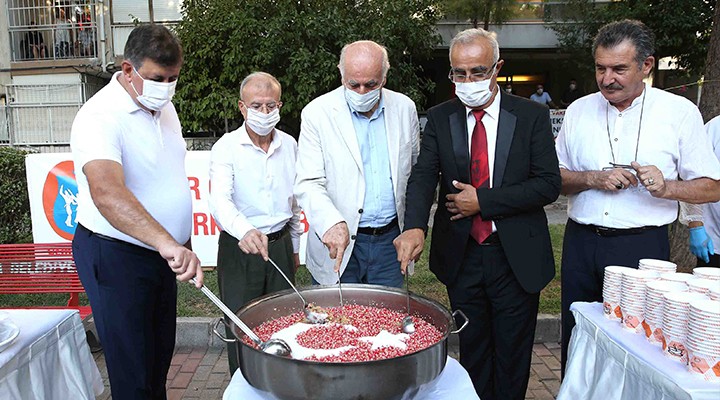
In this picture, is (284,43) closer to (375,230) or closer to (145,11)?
(145,11)

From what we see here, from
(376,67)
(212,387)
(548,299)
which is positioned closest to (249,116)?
(376,67)

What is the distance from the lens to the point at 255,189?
3246 millimetres

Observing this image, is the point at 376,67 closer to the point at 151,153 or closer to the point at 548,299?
the point at 151,153

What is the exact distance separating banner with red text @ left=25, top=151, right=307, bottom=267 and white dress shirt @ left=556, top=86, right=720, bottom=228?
349 cm

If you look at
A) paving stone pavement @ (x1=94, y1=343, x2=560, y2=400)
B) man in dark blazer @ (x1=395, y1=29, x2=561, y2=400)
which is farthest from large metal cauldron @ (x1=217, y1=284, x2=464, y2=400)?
paving stone pavement @ (x1=94, y1=343, x2=560, y2=400)

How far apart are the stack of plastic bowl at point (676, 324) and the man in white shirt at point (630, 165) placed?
91 cm

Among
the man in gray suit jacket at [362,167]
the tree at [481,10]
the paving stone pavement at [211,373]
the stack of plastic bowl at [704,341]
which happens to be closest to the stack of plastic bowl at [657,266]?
the stack of plastic bowl at [704,341]

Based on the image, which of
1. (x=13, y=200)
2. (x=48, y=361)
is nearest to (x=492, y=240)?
(x=48, y=361)

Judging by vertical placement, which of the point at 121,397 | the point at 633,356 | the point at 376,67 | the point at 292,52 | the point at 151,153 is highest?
the point at 292,52

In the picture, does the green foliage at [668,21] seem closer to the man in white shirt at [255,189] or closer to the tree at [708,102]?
the tree at [708,102]

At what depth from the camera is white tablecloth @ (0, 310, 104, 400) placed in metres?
2.05

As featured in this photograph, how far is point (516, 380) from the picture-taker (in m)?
2.76

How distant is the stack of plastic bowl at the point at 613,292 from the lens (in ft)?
6.64

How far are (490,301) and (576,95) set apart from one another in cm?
1374
